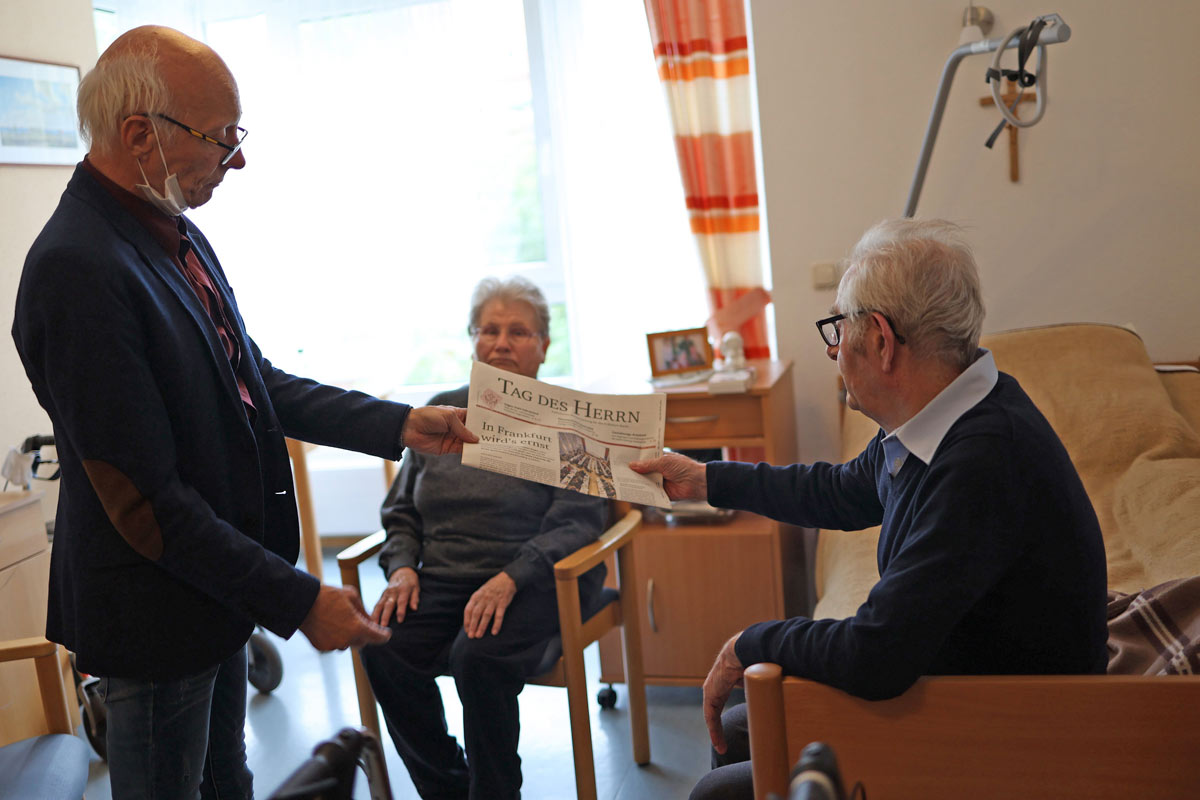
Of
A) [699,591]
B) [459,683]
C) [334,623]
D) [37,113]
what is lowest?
[699,591]

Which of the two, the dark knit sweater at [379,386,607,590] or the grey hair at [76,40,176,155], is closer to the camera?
the grey hair at [76,40,176,155]

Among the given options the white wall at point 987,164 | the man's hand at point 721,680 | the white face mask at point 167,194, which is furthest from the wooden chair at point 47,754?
the white wall at point 987,164

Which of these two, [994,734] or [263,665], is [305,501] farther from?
[994,734]

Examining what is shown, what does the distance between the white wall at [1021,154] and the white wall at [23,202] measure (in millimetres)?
2307

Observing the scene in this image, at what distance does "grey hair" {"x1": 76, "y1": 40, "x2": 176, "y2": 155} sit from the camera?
1288 millimetres

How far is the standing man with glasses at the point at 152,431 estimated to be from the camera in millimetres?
1198

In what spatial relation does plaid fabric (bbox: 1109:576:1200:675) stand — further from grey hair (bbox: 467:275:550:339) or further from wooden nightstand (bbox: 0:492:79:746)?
wooden nightstand (bbox: 0:492:79:746)

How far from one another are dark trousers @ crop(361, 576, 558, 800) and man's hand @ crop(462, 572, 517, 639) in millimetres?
21

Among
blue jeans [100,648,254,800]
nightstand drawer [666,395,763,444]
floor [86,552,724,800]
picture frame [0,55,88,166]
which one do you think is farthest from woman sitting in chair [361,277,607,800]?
picture frame [0,55,88,166]

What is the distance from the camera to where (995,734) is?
1.08 metres

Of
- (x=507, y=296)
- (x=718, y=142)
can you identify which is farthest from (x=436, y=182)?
(x=507, y=296)

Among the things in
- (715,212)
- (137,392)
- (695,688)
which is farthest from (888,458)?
(715,212)

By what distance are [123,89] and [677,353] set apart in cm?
184

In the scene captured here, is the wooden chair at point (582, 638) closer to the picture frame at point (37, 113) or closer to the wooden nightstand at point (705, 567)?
the wooden nightstand at point (705, 567)
